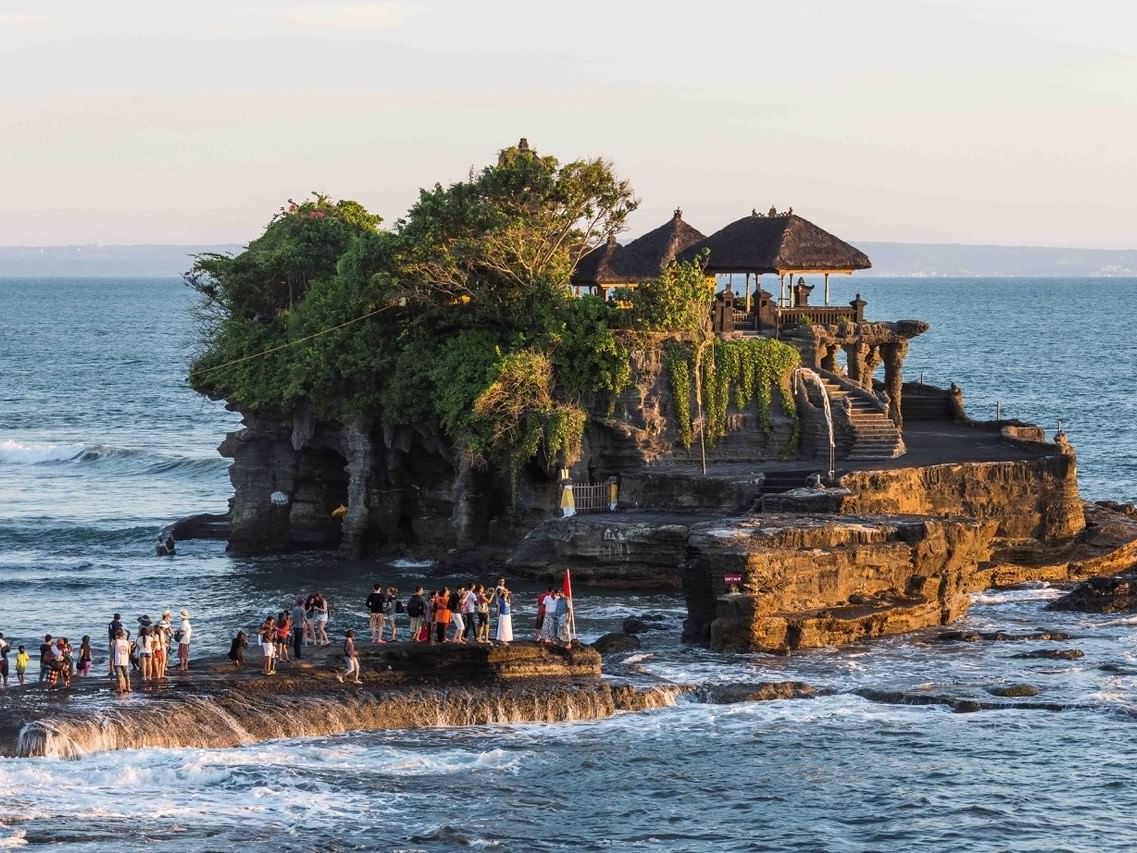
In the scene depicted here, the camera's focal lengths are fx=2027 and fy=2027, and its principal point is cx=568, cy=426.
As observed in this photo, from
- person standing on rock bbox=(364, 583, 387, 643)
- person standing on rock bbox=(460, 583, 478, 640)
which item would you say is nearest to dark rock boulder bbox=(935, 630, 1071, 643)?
person standing on rock bbox=(460, 583, 478, 640)

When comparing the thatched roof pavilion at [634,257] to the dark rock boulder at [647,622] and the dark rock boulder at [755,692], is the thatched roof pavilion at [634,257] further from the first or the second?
the dark rock boulder at [755,692]

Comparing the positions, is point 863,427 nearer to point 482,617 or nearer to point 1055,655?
A: point 1055,655

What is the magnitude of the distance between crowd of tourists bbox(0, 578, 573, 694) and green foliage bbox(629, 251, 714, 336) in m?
12.8

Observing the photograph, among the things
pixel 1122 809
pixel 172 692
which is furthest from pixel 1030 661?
pixel 172 692

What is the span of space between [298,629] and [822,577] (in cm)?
1263

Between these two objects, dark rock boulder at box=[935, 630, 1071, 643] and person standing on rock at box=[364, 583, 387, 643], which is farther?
dark rock boulder at box=[935, 630, 1071, 643]

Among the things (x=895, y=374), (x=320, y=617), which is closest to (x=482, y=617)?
(x=320, y=617)

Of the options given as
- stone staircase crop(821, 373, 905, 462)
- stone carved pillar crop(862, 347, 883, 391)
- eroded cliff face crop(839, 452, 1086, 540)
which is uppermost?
stone carved pillar crop(862, 347, 883, 391)

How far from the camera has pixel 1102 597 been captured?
5259 centimetres

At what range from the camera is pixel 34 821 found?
110 ft

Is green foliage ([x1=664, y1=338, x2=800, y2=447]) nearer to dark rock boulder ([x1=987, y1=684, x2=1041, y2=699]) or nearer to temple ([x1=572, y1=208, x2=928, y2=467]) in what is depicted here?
temple ([x1=572, y1=208, x2=928, y2=467])

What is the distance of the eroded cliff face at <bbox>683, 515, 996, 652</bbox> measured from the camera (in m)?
46.3

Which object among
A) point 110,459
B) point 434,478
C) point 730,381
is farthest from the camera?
point 110,459

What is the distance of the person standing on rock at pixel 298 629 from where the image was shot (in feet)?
142
